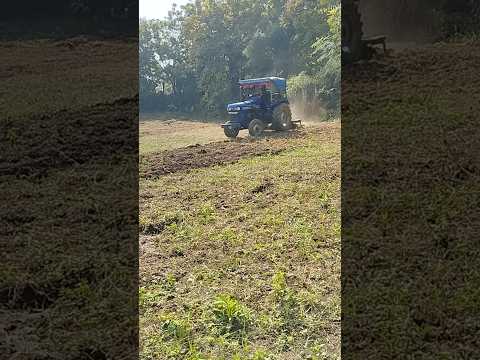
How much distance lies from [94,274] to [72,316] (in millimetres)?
285

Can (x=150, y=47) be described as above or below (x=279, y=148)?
above

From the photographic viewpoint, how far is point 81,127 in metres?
3.34

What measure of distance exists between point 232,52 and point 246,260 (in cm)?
177

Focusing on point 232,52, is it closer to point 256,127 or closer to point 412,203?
point 256,127

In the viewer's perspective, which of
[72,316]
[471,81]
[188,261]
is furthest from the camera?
[471,81]

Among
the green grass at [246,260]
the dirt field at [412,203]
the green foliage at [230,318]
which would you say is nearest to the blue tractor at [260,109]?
the green grass at [246,260]

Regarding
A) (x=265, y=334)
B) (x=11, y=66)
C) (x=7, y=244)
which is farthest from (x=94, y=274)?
(x=11, y=66)

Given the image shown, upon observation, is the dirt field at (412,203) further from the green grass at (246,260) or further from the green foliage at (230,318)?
the green foliage at (230,318)

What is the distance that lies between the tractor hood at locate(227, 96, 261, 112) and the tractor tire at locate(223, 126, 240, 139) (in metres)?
0.16

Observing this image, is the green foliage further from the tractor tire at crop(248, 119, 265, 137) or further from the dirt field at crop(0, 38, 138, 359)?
the tractor tire at crop(248, 119, 265, 137)

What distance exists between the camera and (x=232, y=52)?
405 centimetres

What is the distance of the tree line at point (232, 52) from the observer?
12.9ft

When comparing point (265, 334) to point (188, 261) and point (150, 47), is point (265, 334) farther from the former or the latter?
point (150, 47)

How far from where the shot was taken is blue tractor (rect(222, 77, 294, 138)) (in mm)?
3973
